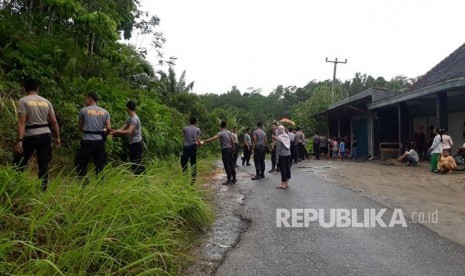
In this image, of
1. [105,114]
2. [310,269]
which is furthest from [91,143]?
[310,269]

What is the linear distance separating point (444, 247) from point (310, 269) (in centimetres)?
176

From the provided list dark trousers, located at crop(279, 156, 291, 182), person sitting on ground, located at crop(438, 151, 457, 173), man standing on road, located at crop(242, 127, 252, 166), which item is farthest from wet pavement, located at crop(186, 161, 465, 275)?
man standing on road, located at crop(242, 127, 252, 166)

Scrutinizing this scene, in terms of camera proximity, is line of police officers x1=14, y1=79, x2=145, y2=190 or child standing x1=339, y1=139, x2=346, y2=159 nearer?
line of police officers x1=14, y1=79, x2=145, y2=190

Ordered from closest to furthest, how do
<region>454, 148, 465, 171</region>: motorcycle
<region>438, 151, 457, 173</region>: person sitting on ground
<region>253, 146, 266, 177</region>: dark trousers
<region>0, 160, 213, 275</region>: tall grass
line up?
<region>0, 160, 213, 275</region>: tall grass → <region>253, 146, 266, 177</region>: dark trousers → <region>438, 151, 457, 173</region>: person sitting on ground → <region>454, 148, 465, 171</region>: motorcycle

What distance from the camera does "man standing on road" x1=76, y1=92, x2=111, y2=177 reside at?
567 cm

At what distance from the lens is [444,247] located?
4.34 meters

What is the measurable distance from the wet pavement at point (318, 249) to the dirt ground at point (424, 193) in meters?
0.35

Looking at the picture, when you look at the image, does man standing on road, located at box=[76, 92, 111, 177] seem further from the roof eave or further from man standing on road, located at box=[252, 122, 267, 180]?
the roof eave

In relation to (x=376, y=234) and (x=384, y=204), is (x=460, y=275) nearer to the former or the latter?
(x=376, y=234)

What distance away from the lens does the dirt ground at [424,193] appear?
538cm

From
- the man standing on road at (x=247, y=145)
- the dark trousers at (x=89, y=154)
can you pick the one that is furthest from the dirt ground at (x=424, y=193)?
the dark trousers at (x=89, y=154)
